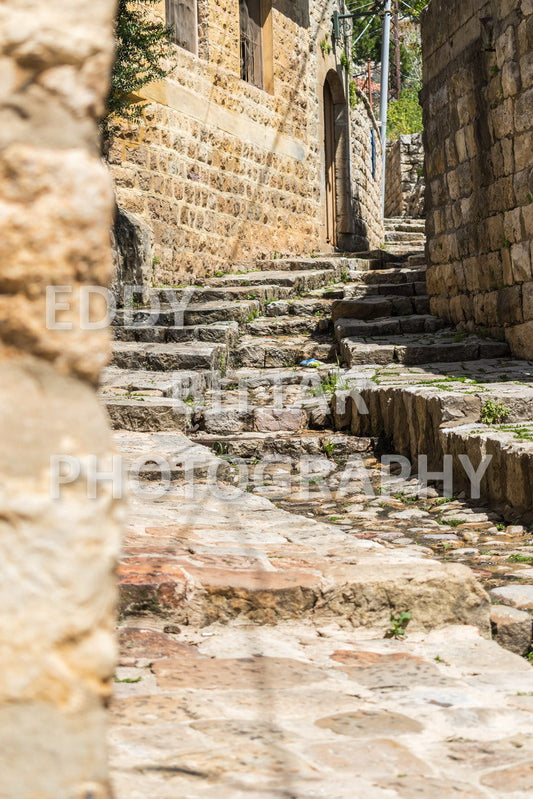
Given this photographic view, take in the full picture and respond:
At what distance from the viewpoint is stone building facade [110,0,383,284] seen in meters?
9.87

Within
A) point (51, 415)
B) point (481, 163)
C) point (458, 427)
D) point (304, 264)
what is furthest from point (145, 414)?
point (304, 264)

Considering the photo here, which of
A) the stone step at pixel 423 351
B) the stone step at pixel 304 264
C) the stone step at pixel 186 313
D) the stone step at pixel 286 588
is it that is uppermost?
the stone step at pixel 304 264

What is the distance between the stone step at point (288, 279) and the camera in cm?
997

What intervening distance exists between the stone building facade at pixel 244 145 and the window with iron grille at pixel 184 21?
16 millimetres

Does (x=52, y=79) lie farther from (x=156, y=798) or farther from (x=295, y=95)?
(x=295, y=95)

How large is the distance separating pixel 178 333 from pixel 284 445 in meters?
2.31

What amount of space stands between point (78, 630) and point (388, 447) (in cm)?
531

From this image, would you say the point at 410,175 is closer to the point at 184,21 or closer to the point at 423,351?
the point at 184,21

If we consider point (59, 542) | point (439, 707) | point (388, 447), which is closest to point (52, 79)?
point (59, 542)

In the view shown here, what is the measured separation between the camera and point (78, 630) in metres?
1.02

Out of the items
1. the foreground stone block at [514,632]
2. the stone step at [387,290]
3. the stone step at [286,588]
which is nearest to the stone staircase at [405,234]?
the stone step at [387,290]

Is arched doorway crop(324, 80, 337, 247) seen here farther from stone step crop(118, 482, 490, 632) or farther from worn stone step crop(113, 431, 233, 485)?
stone step crop(118, 482, 490, 632)

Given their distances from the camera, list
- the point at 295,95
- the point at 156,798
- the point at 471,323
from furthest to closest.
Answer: the point at 295,95 → the point at 471,323 → the point at 156,798

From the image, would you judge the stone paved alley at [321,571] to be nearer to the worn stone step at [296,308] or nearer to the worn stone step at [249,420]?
the worn stone step at [249,420]
